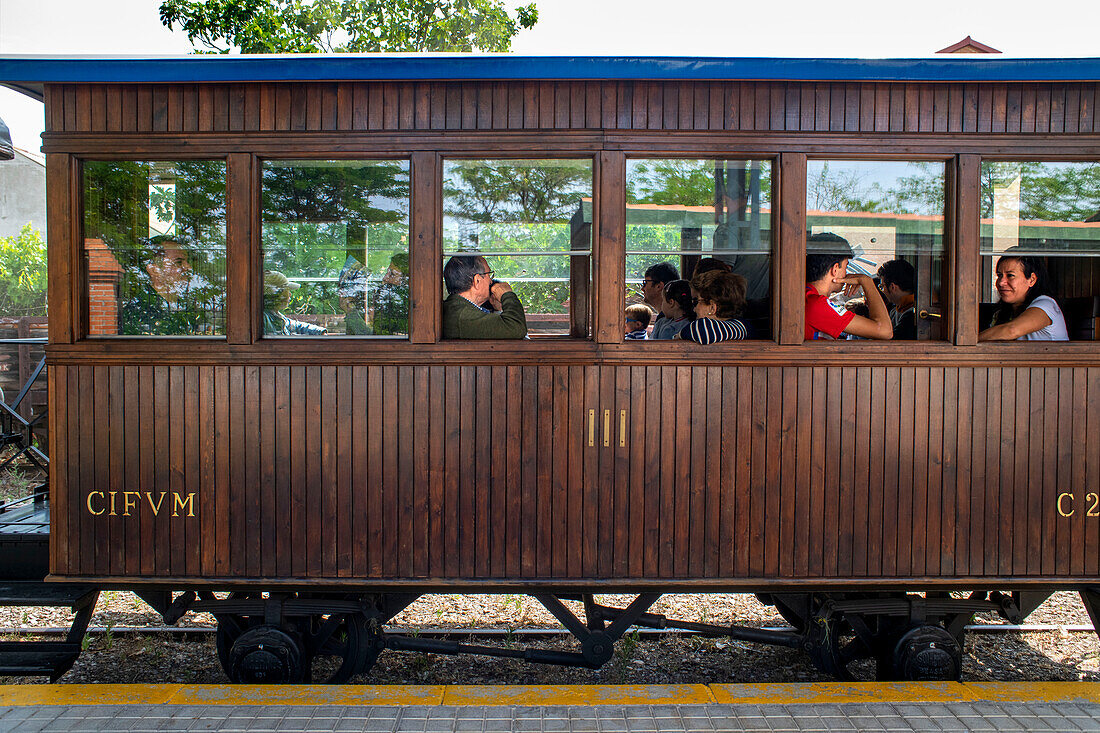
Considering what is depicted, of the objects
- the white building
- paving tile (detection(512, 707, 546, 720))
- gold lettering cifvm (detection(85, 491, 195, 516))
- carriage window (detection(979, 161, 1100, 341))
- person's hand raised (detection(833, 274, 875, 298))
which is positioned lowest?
paving tile (detection(512, 707, 546, 720))

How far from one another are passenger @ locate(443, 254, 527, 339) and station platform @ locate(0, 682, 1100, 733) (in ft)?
5.73

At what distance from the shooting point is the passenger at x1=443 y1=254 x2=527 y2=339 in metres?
3.66

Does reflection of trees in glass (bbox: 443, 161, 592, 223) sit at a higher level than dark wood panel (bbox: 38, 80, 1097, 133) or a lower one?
lower

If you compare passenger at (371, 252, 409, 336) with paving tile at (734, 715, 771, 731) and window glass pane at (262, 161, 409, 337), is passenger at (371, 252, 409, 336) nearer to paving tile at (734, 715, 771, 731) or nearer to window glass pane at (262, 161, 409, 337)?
window glass pane at (262, 161, 409, 337)

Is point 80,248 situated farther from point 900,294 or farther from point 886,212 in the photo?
point 900,294

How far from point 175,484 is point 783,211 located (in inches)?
133

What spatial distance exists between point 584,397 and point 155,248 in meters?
2.33

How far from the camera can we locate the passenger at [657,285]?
14.5 ft

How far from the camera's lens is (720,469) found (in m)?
3.64

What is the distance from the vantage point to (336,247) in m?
3.62

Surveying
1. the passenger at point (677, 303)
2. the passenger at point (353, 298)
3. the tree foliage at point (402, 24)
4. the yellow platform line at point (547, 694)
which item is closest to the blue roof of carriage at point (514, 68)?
the passenger at point (353, 298)

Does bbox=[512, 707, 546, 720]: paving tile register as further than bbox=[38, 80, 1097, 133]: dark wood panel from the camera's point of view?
No

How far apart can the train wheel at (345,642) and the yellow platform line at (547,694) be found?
1.29 feet

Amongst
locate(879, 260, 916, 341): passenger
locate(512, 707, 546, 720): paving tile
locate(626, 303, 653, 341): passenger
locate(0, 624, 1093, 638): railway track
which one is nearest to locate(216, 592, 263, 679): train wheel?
locate(0, 624, 1093, 638): railway track
